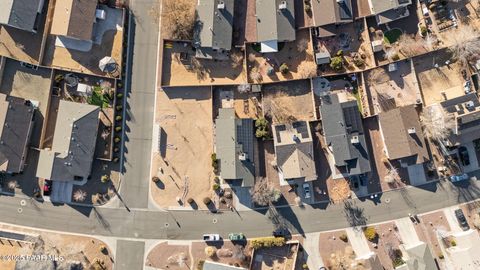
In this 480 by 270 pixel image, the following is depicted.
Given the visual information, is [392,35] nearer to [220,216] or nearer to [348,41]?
[348,41]

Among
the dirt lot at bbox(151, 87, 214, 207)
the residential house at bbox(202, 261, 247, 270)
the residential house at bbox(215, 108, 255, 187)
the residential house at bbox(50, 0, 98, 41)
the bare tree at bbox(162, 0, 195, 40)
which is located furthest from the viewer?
the dirt lot at bbox(151, 87, 214, 207)

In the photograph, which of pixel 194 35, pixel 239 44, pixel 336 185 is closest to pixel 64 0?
pixel 194 35

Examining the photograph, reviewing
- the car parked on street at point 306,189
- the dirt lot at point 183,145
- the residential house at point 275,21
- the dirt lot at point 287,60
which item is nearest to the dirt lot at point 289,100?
the dirt lot at point 287,60

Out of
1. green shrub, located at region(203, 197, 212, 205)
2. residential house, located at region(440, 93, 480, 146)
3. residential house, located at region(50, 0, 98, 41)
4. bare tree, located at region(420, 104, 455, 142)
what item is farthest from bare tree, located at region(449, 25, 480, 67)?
residential house, located at region(50, 0, 98, 41)

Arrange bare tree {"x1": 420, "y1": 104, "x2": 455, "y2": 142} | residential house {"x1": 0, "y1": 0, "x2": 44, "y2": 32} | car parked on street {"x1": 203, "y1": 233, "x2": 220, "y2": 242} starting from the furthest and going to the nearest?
1. car parked on street {"x1": 203, "y1": 233, "x2": 220, "y2": 242}
2. bare tree {"x1": 420, "y1": 104, "x2": 455, "y2": 142}
3. residential house {"x1": 0, "y1": 0, "x2": 44, "y2": 32}

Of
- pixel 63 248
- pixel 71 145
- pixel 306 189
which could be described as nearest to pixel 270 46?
pixel 306 189

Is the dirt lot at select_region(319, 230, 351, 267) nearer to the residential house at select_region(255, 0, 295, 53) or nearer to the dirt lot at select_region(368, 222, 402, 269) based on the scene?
the dirt lot at select_region(368, 222, 402, 269)
